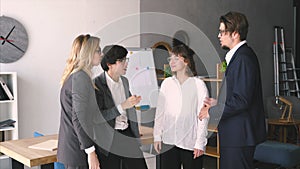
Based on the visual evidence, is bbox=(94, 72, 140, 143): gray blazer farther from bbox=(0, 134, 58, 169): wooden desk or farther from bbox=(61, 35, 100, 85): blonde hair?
bbox=(0, 134, 58, 169): wooden desk

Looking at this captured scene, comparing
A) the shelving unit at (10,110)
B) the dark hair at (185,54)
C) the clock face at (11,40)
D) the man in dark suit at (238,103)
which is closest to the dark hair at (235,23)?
the man in dark suit at (238,103)

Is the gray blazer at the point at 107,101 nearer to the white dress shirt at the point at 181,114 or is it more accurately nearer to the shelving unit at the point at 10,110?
the white dress shirt at the point at 181,114

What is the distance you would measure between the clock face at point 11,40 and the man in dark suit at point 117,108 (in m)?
2.12

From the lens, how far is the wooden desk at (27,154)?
2.19 metres

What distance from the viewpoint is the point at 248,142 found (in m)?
2.10

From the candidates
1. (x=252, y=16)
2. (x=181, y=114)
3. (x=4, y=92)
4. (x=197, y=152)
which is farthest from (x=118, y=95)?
(x=252, y=16)

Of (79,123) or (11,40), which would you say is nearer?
(79,123)

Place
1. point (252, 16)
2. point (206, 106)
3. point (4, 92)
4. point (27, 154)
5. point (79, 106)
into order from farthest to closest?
point (252, 16) < point (4, 92) < point (27, 154) < point (206, 106) < point (79, 106)

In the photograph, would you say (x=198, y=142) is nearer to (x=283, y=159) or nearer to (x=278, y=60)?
(x=283, y=159)

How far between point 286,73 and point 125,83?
570cm

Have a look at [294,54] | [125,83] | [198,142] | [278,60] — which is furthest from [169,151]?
[294,54]

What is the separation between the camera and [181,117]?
2.38 m

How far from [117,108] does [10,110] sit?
231 cm

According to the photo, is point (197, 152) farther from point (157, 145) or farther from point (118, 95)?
point (118, 95)
